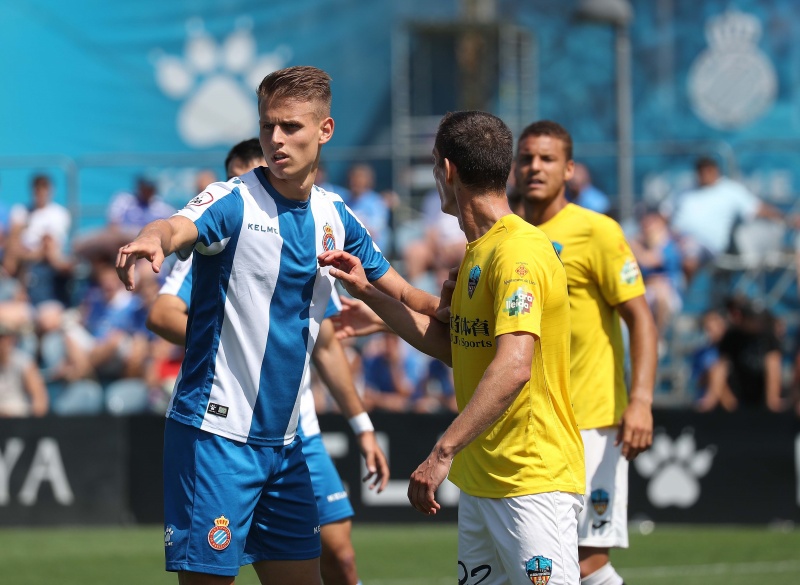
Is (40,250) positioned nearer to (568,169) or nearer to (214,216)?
(568,169)

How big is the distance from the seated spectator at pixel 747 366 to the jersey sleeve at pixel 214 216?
28.6 ft

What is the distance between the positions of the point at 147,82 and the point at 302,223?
1221cm

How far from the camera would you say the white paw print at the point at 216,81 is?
16.5m

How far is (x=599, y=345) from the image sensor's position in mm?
6270

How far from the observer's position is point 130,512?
41.1 ft

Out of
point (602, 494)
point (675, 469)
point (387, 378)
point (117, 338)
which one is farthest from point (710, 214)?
point (602, 494)

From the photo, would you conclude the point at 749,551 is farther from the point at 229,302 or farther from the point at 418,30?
the point at 418,30

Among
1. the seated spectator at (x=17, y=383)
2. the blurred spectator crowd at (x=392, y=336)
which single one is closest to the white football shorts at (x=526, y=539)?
the blurred spectator crowd at (x=392, y=336)

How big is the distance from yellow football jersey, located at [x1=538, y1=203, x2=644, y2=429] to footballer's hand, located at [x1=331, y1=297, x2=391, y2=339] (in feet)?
3.35

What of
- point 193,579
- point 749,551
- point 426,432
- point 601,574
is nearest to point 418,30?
point 426,432

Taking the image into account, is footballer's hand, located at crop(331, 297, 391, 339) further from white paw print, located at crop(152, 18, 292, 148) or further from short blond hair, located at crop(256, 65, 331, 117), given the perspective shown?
white paw print, located at crop(152, 18, 292, 148)

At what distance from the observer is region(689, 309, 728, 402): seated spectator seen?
1316cm

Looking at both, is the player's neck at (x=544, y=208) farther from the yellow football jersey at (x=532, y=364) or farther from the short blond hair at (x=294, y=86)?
the short blond hair at (x=294, y=86)

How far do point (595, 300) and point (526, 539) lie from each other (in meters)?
1.95
